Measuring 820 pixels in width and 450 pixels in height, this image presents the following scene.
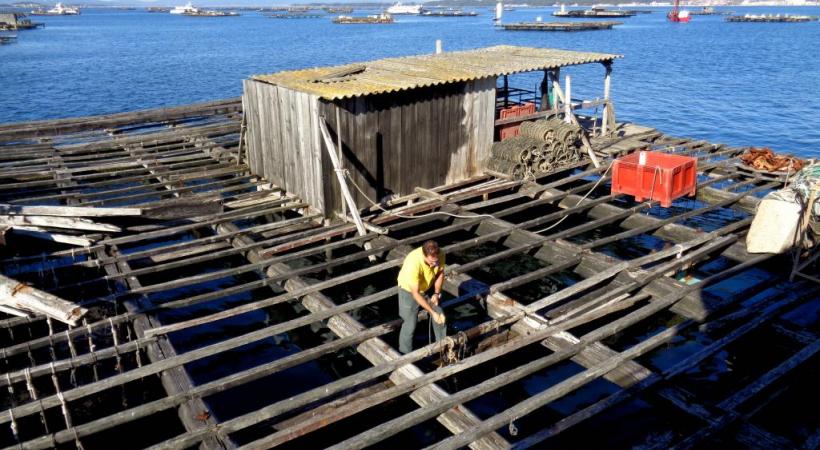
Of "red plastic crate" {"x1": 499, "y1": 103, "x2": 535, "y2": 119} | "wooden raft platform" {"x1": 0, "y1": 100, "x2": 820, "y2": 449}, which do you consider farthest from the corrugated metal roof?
"wooden raft platform" {"x1": 0, "y1": 100, "x2": 820, "y2": 449}

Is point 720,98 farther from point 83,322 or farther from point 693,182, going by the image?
point 83,322

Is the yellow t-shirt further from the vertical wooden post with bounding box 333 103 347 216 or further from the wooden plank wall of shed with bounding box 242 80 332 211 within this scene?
the wooden plank wall of shed with bounding box 242 80 332 211

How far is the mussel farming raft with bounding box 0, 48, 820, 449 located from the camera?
8.48 metres

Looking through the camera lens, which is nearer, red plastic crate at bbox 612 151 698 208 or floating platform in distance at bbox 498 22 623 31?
red plastic crate at bbox 612 151 698 208

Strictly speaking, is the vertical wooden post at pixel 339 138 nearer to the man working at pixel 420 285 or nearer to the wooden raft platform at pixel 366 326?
the wooden raft platform at pixel 366 326

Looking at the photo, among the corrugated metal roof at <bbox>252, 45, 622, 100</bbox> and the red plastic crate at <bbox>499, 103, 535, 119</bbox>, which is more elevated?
the corrugated metal roof at <bbox>252, 45, 622, 100</bbox>

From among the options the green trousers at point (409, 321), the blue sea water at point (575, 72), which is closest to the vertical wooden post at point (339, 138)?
the green trousers at point (409, 321)

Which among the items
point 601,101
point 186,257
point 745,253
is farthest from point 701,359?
point 601,101

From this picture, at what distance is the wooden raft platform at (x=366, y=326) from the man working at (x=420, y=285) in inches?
15.9

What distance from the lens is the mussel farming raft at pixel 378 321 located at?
27.8 ft

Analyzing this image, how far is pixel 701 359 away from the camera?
9297mm

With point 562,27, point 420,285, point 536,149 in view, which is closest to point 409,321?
point 420,285

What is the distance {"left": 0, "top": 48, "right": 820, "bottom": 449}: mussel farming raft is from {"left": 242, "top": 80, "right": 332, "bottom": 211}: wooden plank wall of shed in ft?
0.45

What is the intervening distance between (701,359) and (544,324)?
247 centimetres
